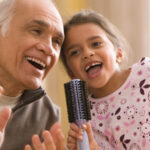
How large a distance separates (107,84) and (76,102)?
1.43ft

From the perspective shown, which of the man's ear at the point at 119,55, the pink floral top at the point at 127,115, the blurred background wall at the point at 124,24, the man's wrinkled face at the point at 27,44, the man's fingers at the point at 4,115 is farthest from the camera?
the blurred background wall at the point at 124,24

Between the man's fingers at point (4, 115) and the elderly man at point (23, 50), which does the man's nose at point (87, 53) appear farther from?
the man's fingers at point (4, 115)

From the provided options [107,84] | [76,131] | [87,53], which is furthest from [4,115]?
[107,84]

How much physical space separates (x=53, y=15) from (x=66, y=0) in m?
0.94

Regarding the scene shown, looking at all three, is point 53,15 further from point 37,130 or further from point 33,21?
point 37,130

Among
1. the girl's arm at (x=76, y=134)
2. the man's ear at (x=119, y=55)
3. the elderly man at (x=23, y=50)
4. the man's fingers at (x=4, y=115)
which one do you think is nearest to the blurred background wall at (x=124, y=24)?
the man's ear at (x=119, y=55)

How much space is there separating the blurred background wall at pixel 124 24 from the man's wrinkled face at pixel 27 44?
66cm

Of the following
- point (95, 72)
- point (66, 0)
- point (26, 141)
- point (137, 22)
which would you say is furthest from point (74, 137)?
point (66, 0)

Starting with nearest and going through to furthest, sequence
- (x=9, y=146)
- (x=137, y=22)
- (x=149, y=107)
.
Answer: (x=9, y=146) < (x=149, y=107) < (x=137, y=22)

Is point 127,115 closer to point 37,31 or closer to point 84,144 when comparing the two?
point 84,144

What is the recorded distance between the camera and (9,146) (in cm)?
96

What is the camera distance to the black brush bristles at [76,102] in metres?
0.78

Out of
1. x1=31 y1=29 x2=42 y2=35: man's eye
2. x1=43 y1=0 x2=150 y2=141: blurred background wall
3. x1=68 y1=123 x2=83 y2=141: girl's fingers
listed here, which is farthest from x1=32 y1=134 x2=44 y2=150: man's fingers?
x1=43 y1=0 x2=150 y2=141: blurred background wall

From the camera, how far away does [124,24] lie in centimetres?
175
